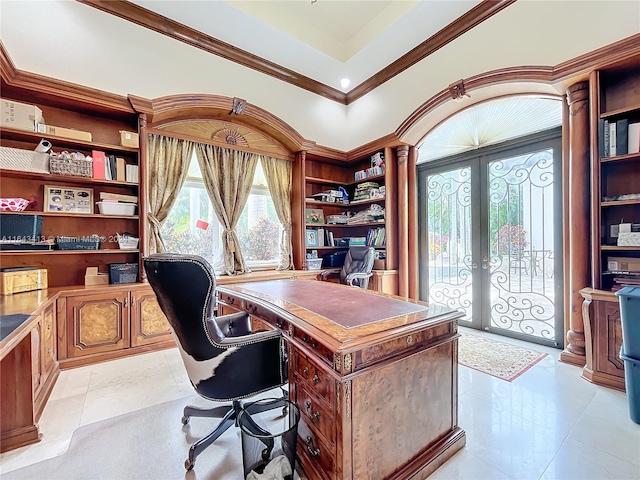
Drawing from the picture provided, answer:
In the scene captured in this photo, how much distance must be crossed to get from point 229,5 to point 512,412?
14.9ft

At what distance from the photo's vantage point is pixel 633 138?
7.29 feet

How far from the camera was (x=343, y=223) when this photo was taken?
15.8ft

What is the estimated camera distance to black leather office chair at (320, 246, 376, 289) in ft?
12.3

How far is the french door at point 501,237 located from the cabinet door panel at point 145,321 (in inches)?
153

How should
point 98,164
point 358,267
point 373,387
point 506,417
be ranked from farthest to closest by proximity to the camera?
1. point 358,267
2. point 98,164
3. point 506,417
4. point 373,387

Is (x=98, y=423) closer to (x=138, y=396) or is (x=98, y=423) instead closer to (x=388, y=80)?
(x=138, y=396)

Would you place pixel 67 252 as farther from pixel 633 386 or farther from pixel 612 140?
pixel 612 140

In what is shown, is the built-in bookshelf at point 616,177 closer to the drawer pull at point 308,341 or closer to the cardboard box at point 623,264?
the cardboard box at point 623,264

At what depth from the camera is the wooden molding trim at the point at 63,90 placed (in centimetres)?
243

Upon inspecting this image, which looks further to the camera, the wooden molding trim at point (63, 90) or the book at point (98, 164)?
the book at point (98, 164)

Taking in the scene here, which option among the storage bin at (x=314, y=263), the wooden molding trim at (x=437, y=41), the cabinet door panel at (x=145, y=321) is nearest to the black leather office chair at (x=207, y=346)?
the cabinet door panel at (x=145, y=321)

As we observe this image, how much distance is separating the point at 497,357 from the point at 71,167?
188 inches

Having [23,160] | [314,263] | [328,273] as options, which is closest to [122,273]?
[23,160]

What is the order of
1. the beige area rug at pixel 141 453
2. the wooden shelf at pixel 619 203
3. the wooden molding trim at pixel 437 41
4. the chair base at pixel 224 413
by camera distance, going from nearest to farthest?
the beige area rug at pixel 141 453 → the chair base at pixel 224 413 → the wooden shelf at pixel 619 203 → the wooden molding trim at pixel 437 41
